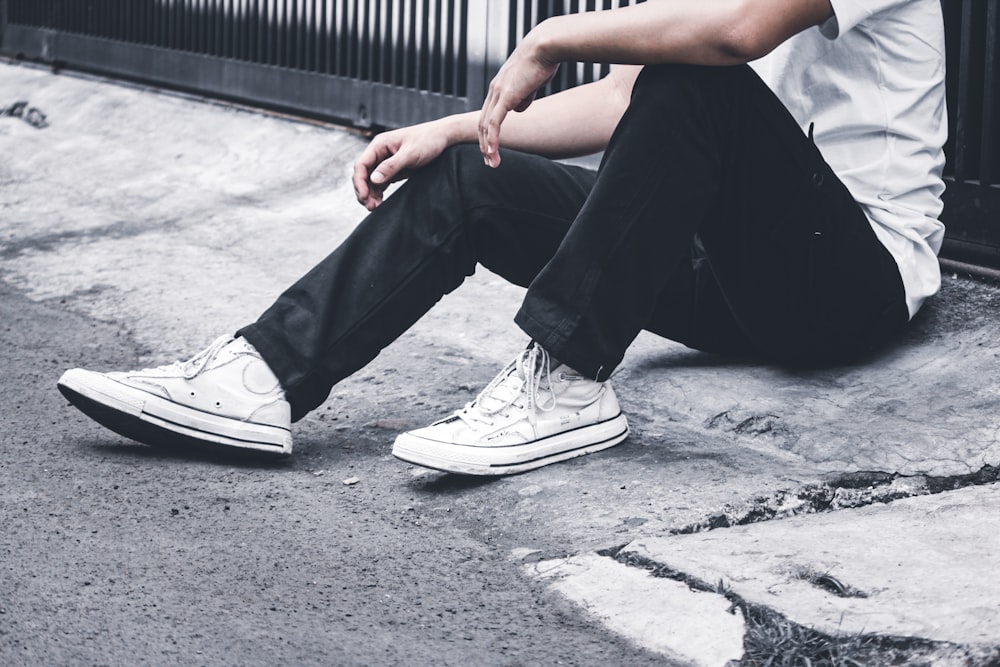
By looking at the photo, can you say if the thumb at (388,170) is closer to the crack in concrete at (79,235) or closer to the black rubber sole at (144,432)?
the black rubber sole at (144,432)

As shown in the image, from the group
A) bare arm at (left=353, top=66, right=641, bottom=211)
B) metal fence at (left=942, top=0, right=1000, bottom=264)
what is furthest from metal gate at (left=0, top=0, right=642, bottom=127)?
bare arm at (left=353, top=66, right=641, bottom=211)

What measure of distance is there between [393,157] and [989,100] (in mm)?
1342

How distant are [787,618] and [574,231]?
75 cm

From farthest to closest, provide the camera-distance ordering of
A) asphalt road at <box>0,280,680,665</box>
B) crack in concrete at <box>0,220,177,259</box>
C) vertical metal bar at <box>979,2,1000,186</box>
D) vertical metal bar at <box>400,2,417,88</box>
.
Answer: vertical metal bar at <box>400,2,417,88</box>, crack in concrete at <box>0,220,177,259</box>, vertical metal bar at <box>979,2,1000,186</box>, asphalt road at <box>0,280,680,665</box>

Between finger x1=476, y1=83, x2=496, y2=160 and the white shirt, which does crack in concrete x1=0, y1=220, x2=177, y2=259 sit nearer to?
finger x1=476, y1=83, x2=496, y2=160

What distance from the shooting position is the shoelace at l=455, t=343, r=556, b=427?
2.24m

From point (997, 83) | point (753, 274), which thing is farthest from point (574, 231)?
point (997, 83)

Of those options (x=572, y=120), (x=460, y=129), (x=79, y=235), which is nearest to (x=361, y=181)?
(x=460, y=129)

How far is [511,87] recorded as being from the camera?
2229 millimetres

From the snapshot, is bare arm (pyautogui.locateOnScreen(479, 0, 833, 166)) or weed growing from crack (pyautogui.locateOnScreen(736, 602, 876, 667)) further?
bare arm (pyautogui.locateOnScreen(479, 0, 833, 166))

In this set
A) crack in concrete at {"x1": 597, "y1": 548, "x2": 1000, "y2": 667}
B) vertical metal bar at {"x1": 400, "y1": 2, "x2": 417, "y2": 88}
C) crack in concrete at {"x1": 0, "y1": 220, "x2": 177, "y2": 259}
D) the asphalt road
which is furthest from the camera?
vertical metal bar at {"x1": 400, "y1": 2, "x2": 417, "y2": 88}

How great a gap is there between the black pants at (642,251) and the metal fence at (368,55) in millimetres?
644

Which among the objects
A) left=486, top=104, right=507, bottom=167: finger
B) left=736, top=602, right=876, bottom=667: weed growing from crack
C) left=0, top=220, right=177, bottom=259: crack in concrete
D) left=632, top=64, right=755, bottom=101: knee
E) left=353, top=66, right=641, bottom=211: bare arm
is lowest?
left=0, top=220, right=177, bottom=259: crack in concrete

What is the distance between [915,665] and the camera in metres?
1.55
